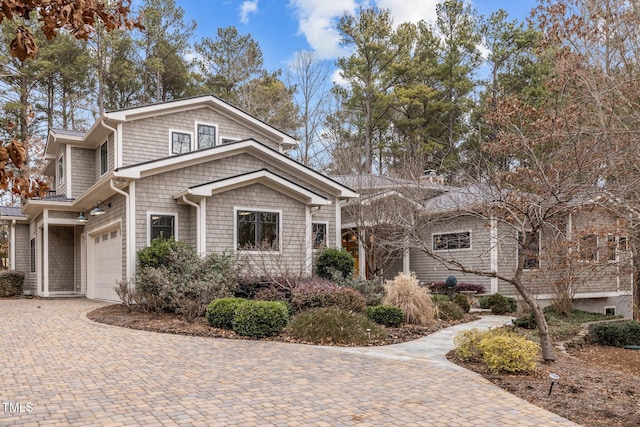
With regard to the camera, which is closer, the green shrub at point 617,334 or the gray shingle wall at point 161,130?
the green shrub at point 617,334

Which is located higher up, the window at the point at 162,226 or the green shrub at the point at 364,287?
the window at the point at 162,226

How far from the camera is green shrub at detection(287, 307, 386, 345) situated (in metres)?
9.82

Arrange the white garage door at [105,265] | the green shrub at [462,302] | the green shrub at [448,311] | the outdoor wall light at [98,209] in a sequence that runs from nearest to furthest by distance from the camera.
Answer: the green shrub at [448,311] < the green shrub at [462,302] < the white garage door at [105,265] < the outdoor wall light at [98,209]

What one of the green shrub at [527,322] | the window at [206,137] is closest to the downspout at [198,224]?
the window at [206,137]

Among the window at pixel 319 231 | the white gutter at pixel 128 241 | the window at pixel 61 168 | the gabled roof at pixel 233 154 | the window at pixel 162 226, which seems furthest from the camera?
the window at pixel 61 168

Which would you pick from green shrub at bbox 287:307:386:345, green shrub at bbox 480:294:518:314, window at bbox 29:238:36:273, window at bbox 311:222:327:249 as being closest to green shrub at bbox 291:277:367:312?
green shrub at bbox 287:307:386:345

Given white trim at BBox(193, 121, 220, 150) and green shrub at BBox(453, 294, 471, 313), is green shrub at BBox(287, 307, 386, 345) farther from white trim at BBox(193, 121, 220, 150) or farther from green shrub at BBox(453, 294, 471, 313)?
white trim at BBox(193, 121, 220, 150)

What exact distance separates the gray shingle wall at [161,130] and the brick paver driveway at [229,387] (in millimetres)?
8573

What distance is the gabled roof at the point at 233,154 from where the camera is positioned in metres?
14.2

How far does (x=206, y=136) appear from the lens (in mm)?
18391

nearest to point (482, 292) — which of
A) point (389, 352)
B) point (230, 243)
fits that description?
point (230, 243)

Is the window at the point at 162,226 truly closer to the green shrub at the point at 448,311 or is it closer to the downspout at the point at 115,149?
the downspout at the point at 115,149

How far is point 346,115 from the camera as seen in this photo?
32781 mm

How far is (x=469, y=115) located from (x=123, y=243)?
22.5 meters
